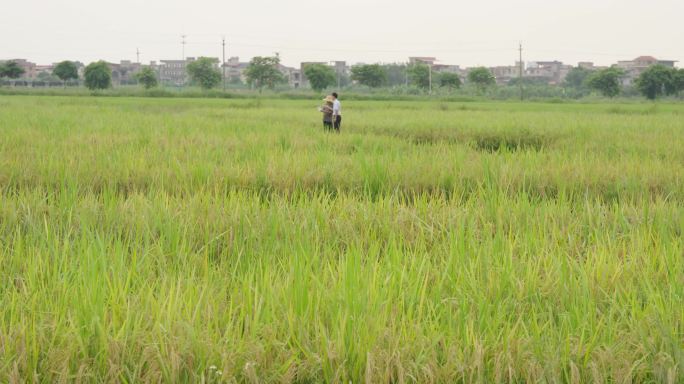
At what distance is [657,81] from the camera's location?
49.6 metres

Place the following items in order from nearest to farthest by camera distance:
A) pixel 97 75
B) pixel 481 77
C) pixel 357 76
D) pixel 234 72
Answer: pixel 97 75 → pixel 481 77 → pixel 357 76 → pixel 234 72

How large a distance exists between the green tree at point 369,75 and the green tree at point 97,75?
76.4 feet

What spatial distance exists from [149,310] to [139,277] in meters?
0.32

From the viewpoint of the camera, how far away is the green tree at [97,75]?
175 ft

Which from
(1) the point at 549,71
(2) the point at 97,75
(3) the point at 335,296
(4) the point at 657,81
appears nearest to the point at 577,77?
(4) the point at 657,81

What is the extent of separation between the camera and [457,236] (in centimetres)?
246

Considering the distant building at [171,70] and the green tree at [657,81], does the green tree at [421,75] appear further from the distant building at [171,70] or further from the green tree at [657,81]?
the distant building at [171,70]

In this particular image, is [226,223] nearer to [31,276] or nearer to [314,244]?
[314,244]

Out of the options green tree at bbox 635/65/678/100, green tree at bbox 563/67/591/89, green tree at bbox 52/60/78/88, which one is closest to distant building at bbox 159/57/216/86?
green tree at bbox 52/60/78/88

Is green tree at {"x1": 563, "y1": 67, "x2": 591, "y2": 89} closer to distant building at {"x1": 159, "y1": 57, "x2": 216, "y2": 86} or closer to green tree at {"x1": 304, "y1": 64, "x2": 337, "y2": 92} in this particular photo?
green tree at {"x1": 304, "y1": 64, "x2": 337, "y2": 92}

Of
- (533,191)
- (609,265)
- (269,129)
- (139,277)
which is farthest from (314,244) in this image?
(269,129)

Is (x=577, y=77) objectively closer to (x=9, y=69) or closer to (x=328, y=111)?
(x=9, y=69)

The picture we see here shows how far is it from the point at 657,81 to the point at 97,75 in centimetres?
4755

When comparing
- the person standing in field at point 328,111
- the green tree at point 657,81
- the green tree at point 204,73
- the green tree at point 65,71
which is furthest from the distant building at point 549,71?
the person standing in field at point 328,111
